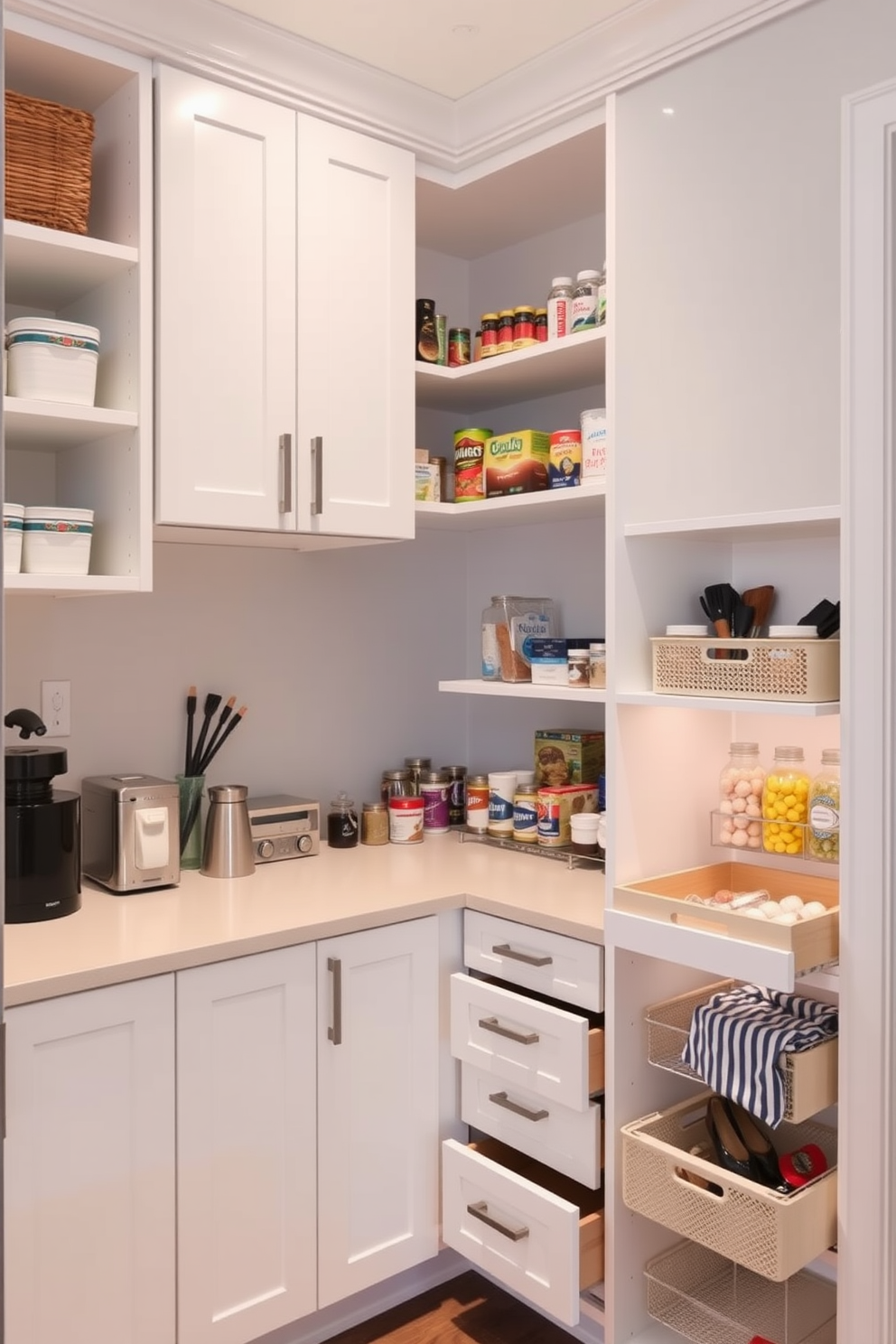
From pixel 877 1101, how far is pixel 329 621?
1586 millimetres

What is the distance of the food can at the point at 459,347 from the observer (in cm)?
243

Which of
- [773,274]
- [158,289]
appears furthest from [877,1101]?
[158,289]

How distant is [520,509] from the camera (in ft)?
7.68

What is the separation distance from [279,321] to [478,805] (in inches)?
47.4

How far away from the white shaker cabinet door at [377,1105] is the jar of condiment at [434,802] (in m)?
0.59

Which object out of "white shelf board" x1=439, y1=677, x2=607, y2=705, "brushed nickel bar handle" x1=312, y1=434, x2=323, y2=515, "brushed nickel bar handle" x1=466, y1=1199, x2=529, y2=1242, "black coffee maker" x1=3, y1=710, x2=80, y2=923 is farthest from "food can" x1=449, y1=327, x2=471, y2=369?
"brushed nickel bar handle" x1=466, y1=1199, x2=529, y2=1242

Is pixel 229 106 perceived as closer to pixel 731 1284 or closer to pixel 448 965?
pixel 448 965

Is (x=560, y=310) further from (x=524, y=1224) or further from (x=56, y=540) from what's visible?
(x=524, y=1224)

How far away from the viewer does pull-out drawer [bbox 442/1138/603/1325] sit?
1.85 m

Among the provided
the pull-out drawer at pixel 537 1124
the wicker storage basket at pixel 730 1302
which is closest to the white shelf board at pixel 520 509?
the pull-out drawer at pixel 537 1124

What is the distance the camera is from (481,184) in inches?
90.7

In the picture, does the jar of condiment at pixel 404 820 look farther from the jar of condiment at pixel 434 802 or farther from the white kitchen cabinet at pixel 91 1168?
the white kitchen cabinet at pixel 91 1168

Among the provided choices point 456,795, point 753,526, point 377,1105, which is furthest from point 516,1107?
point 753,526

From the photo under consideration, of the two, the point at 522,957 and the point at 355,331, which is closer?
the point at 522,957
